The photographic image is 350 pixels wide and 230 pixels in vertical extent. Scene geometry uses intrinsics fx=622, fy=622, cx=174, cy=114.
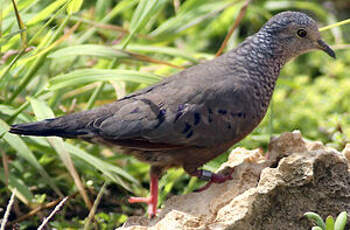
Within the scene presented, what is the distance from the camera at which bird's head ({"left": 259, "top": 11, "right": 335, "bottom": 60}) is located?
3.19m

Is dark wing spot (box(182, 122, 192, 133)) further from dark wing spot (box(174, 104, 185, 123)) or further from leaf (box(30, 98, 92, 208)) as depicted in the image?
leaf (box(30, 98, 92, 208))

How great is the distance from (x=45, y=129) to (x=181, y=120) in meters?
0.64

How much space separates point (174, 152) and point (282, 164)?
66 centimetres

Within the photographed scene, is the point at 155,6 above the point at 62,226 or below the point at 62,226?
above

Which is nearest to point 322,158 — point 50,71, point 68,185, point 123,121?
point 123,121

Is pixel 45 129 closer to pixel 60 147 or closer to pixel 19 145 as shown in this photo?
pixel 60 147

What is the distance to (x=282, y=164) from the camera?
2.48m

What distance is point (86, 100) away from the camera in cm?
420

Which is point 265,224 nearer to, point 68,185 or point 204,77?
point 204,77

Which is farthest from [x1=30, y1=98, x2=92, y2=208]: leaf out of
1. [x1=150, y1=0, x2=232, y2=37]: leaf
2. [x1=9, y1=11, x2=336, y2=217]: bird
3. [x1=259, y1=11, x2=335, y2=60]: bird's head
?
[x1=150, y1=0, x2=232, y2=37]: leaf

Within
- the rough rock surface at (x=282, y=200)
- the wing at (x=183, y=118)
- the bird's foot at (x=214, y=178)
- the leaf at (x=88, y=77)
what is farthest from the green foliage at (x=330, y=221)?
the leaf at (x=88, y=77)

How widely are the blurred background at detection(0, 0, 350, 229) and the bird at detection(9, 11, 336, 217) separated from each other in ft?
1.07

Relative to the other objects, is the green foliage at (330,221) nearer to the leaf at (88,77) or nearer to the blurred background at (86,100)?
the blurred background at (86,100)

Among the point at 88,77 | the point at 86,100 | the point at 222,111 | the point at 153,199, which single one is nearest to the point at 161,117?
the point at 222,111
